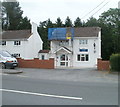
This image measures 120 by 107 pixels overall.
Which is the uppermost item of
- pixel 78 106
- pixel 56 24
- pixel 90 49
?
pixel 56 24

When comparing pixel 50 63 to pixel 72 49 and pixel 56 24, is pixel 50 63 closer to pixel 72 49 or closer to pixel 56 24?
pixel 72 49

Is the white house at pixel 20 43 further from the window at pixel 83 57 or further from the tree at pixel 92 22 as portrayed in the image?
the tree at pixel 92 22

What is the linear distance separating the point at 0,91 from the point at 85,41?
2627 cm

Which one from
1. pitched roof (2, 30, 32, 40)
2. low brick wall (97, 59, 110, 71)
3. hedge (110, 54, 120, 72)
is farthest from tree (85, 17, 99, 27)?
hedge (110, 54, 120, 72)

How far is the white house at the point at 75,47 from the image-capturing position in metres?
33.0

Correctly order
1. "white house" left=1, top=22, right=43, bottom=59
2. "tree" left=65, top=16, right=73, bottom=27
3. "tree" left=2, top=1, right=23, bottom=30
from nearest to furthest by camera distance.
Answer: "white house" left=1, top=22, right=43, bottom=59
"tree" left=65, top=16, right=73, bottom=27
"tree" left=2, top=1, right=23, bottom=30

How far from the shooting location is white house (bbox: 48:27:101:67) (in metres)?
33.0

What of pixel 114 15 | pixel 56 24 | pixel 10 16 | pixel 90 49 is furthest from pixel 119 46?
pixel 10 16

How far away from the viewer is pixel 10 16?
205 feet

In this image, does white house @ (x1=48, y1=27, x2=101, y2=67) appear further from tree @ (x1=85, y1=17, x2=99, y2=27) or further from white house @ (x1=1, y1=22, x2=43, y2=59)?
tree @ (x1=85, y1=17, x2=99, y2=27)

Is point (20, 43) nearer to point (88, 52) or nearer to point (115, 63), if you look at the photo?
point (88, 52)

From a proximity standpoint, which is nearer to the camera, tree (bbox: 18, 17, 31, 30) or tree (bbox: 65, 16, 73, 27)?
tree (bbox: 65, 16, 73, 27)

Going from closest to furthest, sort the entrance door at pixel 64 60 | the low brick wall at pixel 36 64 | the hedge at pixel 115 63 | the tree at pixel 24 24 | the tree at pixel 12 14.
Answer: the hedge at pixel 115 63 → the low brick wall at pixel 36 64 → the entrance door at pixel 64 60 → the tree at pixel 24 24 → the tree at pixel 12 14

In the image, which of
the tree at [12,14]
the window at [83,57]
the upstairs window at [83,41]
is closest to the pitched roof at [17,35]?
the upstairs window at [83,41]
